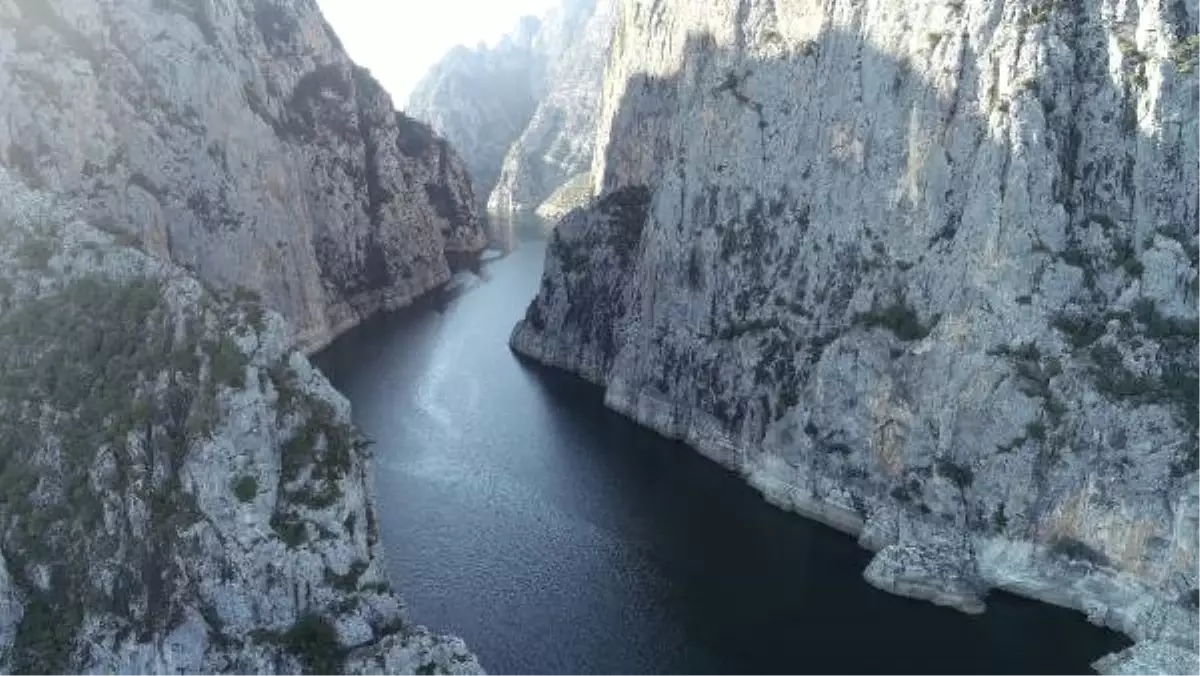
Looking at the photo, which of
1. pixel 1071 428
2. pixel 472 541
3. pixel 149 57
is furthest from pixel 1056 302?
A: pixel 149 57

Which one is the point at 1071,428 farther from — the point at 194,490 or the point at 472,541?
the point at 194,490

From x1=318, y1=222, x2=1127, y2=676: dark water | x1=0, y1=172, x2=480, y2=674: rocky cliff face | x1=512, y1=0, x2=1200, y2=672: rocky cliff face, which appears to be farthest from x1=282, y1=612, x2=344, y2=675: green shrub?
x1=512, y1=0, x2=1200, y2=672: rocky cliff face

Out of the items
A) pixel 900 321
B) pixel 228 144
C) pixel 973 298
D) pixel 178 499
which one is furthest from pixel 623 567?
pixel 228 144

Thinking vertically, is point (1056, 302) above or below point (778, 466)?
above

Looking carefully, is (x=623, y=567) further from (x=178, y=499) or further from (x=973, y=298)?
(x=178, y=499)

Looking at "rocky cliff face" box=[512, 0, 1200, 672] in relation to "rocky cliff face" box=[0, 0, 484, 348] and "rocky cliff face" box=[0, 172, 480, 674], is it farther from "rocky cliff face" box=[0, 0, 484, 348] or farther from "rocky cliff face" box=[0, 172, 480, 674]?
"rocky cliff face" box=[0, 0, 484, 348]
